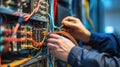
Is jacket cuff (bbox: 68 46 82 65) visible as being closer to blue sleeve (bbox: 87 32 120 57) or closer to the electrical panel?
the electrical panel

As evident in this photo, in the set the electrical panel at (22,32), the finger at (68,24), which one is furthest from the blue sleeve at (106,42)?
the electrical panel at (22,32)

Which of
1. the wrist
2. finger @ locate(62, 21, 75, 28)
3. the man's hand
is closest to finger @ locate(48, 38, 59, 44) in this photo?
the man's hand

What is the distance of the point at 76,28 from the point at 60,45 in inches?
Result: 22.3

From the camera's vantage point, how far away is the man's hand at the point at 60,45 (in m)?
1.26

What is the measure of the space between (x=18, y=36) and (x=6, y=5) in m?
0.18

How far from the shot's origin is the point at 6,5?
2.93ft

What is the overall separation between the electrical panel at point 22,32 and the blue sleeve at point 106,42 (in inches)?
Result: 27.5

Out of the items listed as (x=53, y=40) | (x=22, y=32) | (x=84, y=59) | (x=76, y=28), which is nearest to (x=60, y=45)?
(x=53, y=40)

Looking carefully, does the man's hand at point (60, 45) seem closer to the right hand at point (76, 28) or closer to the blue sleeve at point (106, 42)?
the right hand at point (76, 28)

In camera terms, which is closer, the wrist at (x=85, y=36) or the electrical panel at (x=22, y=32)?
the electrical panel at (x=22, y=32)

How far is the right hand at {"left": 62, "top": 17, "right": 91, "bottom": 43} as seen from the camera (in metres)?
1.64

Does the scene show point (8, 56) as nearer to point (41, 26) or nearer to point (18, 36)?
point (18, 36)

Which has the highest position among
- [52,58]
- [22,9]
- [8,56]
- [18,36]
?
[22,9]

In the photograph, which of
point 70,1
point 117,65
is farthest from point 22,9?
point 70,1
